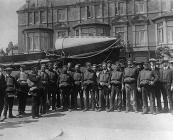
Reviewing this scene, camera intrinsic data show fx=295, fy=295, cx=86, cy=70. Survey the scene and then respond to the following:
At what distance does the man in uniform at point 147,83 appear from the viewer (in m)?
9.69

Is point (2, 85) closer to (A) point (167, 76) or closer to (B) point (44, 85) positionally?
(B) point (44, 85)

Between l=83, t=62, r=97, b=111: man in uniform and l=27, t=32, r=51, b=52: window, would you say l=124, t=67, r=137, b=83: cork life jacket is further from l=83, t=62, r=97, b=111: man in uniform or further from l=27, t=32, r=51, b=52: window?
l=27, t=32, r=51, b=52: window

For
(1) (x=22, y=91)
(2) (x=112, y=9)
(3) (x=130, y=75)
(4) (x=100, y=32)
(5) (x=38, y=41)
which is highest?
(2) (x=112, y=9)

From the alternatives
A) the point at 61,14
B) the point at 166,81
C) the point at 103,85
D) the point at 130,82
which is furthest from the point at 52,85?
the point at 61,14

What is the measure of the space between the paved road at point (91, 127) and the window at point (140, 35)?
73.8 ft

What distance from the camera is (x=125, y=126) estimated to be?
8062 mm

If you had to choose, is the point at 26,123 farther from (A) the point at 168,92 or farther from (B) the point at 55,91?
(A) the point at 168,92

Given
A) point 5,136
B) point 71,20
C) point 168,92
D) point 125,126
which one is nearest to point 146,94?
point 168,92

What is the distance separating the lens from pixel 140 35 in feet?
104

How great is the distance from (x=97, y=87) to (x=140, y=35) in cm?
2193

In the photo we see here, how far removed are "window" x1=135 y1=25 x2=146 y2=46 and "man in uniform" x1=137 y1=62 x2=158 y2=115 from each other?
22096mm

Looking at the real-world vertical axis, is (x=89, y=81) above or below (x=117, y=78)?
below

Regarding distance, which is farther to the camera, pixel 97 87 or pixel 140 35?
pixel 140 35

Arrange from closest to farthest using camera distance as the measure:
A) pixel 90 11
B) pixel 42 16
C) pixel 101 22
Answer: pixel 101 22 → pixel 90 11 → pixel 42 16
